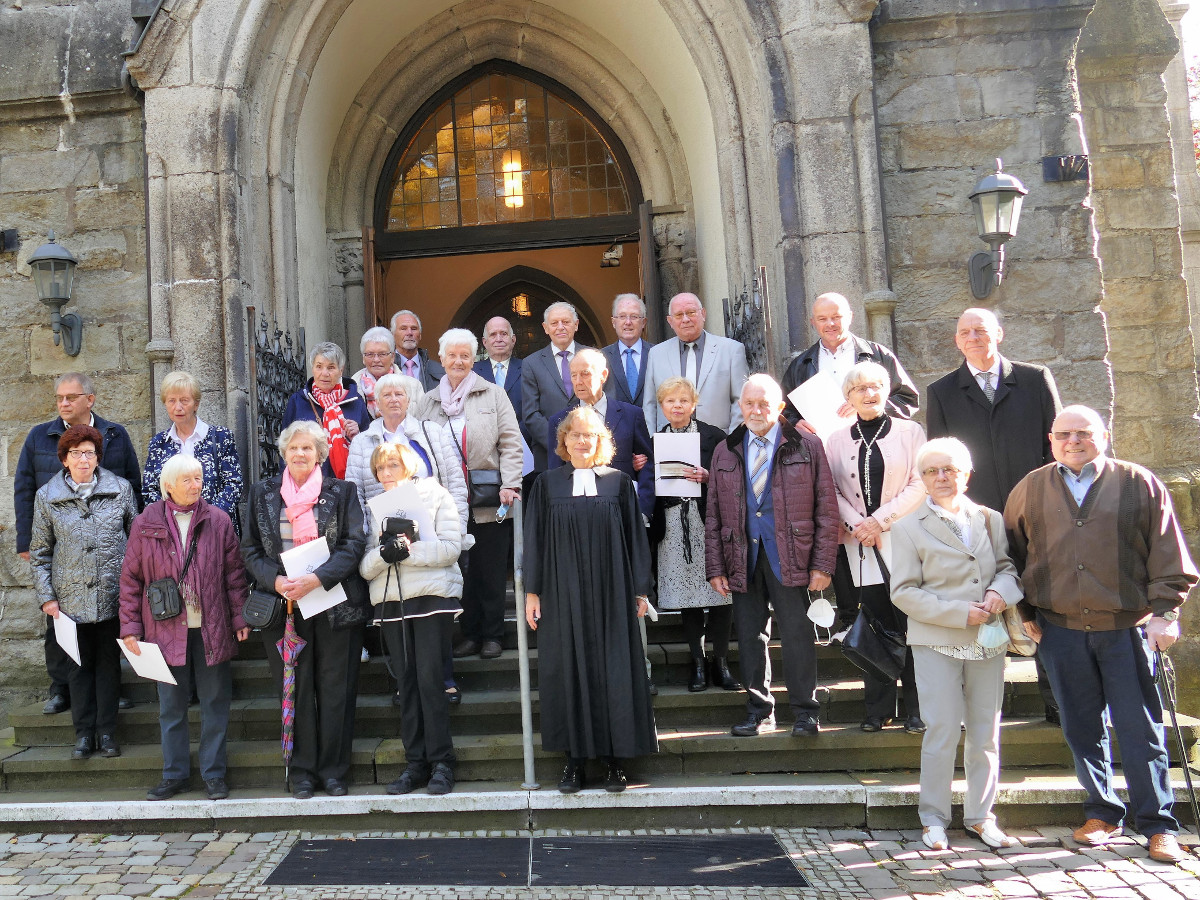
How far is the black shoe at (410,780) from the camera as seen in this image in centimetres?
421

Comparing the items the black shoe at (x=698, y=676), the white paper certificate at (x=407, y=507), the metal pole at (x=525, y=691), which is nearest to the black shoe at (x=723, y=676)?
the black shoe at (x=698, y=676)

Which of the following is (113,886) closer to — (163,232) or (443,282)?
(163,232)

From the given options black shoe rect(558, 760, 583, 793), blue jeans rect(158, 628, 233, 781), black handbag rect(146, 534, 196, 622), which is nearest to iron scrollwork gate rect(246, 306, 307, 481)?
black handbag rect(146, 534, 196, 622)

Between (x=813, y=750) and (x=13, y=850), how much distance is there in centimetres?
336

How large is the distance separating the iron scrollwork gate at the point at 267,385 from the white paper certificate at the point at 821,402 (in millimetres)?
2977

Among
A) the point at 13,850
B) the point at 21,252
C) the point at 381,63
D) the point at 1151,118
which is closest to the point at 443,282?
the point at 381,63

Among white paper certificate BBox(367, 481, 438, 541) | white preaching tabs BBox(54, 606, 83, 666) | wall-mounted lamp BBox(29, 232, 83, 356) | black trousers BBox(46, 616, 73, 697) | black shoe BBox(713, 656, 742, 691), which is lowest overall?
black shoe BBox(713, 656, 742, 691)

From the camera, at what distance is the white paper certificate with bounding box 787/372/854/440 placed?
4.66 metres

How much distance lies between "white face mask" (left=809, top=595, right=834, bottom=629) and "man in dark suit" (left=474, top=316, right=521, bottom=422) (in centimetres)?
216

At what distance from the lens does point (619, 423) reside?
497cm

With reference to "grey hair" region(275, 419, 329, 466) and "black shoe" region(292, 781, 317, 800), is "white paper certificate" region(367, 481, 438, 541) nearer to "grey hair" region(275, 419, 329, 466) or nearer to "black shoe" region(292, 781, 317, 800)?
"grey hair" region(275, 419, 329, 466)

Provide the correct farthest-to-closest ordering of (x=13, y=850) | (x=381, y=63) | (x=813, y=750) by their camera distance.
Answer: (x=381, y=63) < (x=813, y=750) < (x=13, y=850)

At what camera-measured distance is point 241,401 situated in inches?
229

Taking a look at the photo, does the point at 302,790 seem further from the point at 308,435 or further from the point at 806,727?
the point at 806,727
